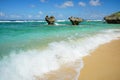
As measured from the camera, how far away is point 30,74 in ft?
16.8

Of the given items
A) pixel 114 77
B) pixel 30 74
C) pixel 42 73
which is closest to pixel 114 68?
pixel 114 77

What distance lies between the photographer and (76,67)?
584 centimetres

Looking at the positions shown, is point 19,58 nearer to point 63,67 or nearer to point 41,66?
point 41,66

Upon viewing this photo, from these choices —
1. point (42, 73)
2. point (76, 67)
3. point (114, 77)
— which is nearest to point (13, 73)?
point (42, 73)

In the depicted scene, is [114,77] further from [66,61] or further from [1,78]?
[1,78]

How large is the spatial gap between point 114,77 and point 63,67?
1794 mm

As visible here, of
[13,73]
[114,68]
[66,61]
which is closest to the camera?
[13,73]

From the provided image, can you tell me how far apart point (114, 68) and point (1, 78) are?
352cm

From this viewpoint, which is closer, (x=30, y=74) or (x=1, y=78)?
(x=1, y=78)

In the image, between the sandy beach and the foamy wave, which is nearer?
the sandy beach

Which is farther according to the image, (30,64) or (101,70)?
(30,64)

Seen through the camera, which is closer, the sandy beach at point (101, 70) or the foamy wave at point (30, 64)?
the sandy beach at point (101, 70)

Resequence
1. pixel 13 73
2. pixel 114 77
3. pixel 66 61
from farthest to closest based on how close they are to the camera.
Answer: pixel 66 61
pixel 13 73
pixel 114 77

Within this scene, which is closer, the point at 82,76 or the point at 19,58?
the point at 82,76
